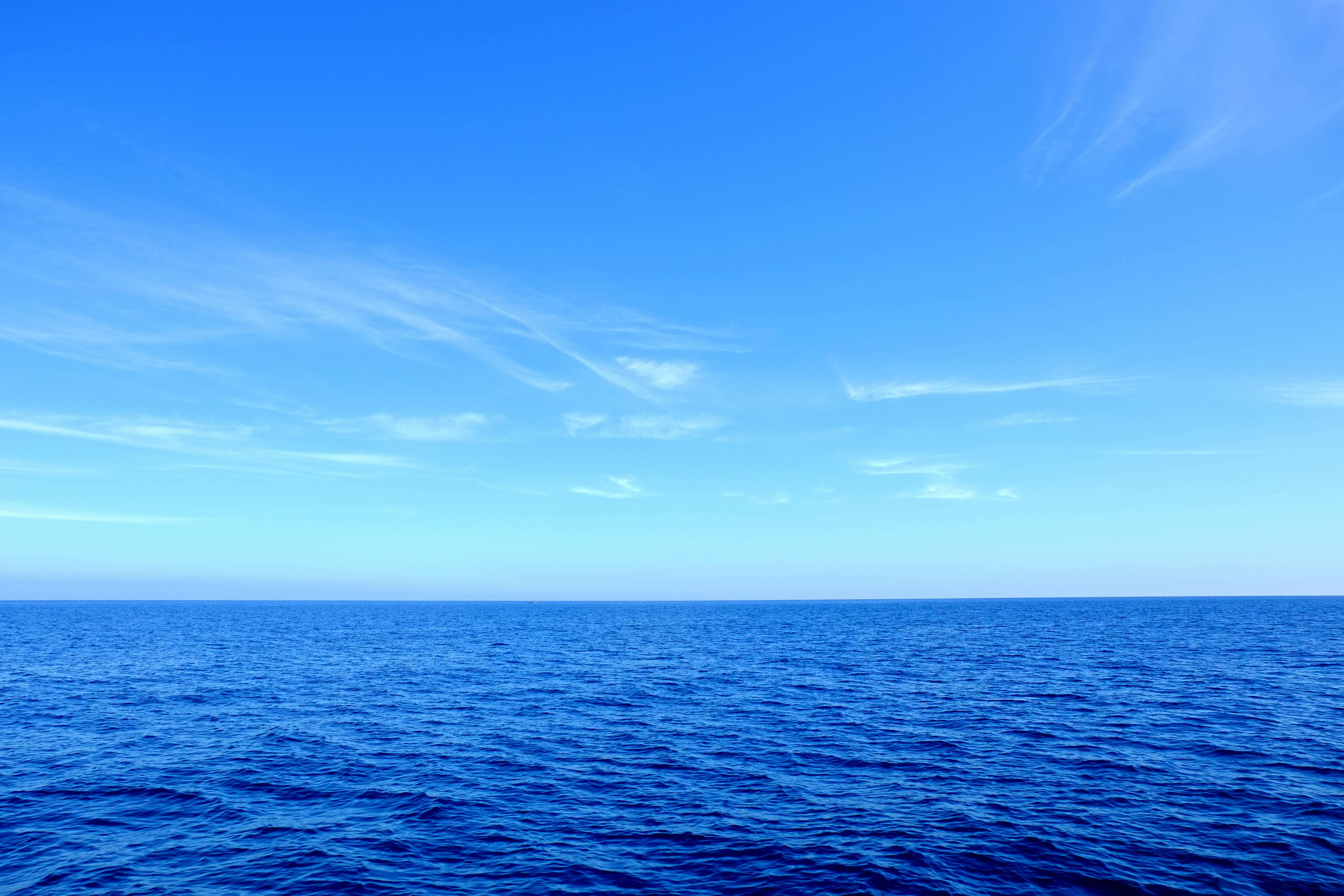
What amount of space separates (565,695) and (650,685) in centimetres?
954

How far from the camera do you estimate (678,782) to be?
3531 centimetres

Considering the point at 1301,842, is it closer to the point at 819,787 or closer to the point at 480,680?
the point at 819,787

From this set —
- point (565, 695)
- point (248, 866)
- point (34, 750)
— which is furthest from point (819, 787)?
point (34, 750)

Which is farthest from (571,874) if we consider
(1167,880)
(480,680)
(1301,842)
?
(480,680)

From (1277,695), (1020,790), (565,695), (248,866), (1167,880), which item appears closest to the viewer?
(1167,880)

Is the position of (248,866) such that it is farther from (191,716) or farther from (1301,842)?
(1301,842)

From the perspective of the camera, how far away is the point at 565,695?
60.9 metres

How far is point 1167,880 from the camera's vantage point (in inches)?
935

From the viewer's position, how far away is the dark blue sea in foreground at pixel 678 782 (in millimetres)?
24922

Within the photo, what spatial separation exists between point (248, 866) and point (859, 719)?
37.9 metres

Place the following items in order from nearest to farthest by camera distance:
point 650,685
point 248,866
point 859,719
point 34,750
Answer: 1. point 248,866
2. point 34,750
3. point 859,719
4. point 650,685

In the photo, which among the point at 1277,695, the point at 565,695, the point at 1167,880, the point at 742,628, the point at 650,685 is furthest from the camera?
the point at 742,628

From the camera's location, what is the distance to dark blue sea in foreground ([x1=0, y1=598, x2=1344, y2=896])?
24.9 meters

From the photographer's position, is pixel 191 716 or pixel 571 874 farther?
pixel 191 716
